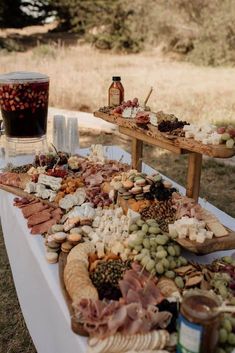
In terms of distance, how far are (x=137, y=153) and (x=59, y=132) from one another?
54 centimetres

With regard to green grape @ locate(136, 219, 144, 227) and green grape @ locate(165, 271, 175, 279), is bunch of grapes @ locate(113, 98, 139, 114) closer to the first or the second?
green grape @ locate(136, 219, 144, 227)

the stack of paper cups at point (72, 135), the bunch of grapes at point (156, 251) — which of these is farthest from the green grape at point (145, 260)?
the stack of paper cups at point (72, 135)

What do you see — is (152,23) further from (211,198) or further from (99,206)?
(99,206)

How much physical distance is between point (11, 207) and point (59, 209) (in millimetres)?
287

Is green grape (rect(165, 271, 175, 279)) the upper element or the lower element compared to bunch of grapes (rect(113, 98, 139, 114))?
lower

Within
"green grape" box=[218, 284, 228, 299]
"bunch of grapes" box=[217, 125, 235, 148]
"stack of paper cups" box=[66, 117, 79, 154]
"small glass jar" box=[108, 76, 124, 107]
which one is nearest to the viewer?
"green grape" box=[218, 284, 228, 299]

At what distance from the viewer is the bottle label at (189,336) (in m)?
0.81

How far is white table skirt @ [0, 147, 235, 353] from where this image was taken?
114 centimetres

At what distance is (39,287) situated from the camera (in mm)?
1417

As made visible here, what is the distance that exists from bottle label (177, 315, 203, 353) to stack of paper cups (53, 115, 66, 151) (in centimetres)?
170

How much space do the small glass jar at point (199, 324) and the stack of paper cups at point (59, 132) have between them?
1668mm

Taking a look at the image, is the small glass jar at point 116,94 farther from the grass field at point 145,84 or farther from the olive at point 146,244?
the grass field at point 145,84

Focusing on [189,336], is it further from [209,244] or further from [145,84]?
[145,84]

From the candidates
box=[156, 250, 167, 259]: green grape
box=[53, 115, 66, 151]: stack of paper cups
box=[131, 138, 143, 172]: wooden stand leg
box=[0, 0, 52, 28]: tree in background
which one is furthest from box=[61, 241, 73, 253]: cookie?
box=[0, 0, 52, 28]: tree in background
